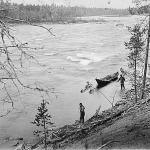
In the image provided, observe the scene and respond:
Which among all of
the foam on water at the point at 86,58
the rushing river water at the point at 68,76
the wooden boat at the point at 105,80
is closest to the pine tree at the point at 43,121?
the rushing river water at the point at 68,76

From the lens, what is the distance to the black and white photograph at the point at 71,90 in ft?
12.6

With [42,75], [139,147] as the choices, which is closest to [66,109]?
[42,75]

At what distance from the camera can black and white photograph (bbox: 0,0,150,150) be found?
383 centimetres

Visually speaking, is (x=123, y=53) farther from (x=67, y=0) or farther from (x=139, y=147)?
(x=67, y=0)

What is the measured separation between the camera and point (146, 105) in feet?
37.7

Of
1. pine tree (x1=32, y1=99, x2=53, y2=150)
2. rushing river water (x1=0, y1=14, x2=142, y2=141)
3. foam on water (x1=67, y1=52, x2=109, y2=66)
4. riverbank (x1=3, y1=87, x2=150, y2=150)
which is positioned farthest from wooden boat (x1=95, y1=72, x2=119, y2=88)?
riverbank (x1=3, y1=87, x2=150, y2=150)

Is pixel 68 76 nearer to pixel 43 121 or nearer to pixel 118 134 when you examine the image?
pixel 43 121

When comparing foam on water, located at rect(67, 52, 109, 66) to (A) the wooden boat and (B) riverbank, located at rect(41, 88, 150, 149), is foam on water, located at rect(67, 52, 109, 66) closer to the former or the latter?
(A) the wooden boat

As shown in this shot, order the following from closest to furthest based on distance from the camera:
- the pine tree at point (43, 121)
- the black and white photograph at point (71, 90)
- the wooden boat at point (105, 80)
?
1. the black and white photograph at point (71, 90)
2. the pine tree at point (43, 121)
3. the wooden boat at point (105, 80)

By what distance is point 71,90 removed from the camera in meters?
30.9

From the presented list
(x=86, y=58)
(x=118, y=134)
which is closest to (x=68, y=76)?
(x=86, y=58)

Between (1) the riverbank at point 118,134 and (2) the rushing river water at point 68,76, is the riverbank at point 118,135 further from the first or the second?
(2) the rushing river water at point 68,76

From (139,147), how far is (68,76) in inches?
1148

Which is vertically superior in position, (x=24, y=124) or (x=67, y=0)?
(x=67, y=0)
